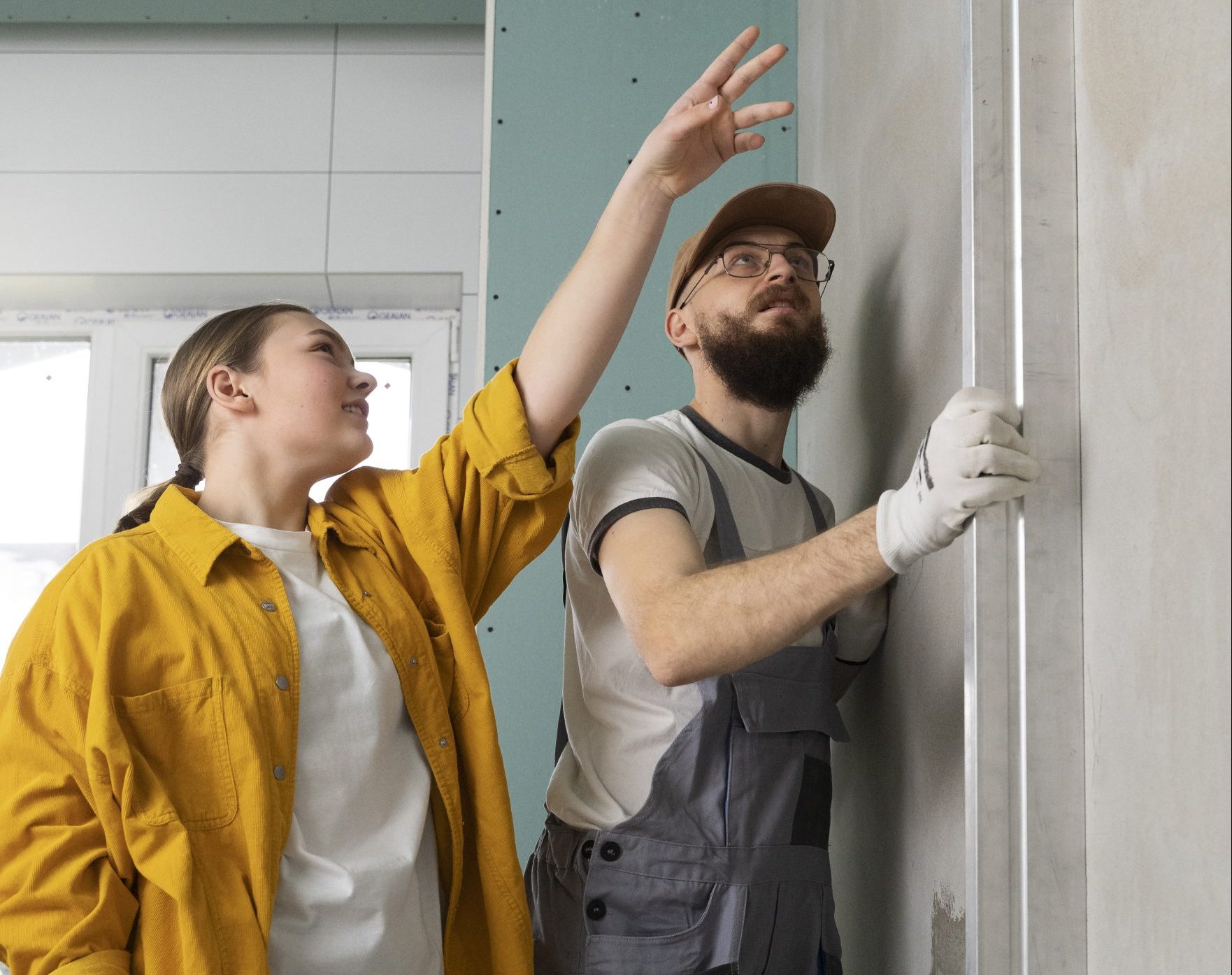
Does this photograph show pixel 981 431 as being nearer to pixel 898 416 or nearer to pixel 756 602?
pixel 756 602

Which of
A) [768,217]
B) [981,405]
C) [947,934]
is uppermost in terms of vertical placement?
[768,217]

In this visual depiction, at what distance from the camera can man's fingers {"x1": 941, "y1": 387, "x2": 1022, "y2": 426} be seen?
94 centimetres

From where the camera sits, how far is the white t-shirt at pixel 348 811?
1130 mm

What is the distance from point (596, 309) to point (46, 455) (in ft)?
7.55

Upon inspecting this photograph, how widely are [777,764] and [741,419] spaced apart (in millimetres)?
442

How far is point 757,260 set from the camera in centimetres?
158

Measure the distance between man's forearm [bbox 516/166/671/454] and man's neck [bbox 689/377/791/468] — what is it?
0.28 metres

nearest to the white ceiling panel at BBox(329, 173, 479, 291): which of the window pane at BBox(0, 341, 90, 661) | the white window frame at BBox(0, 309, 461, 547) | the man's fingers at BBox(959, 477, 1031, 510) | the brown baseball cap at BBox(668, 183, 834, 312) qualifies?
the white window frame at BBox(0, 309, 461, 547)

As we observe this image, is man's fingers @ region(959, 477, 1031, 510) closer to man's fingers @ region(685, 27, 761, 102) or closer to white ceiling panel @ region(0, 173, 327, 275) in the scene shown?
man's fingers @ region(685, 27, 761, 102)

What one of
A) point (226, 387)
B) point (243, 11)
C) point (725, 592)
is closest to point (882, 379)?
point (725, 592)

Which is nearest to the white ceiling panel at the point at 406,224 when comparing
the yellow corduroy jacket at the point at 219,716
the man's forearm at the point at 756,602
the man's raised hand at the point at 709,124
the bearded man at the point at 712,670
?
the bearded man at the point at 712,670

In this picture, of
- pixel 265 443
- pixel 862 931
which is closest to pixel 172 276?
pixel 265 443

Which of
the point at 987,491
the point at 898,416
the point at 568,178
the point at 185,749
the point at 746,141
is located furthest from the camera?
the point at 568,178

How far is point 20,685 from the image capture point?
3.63 ft
